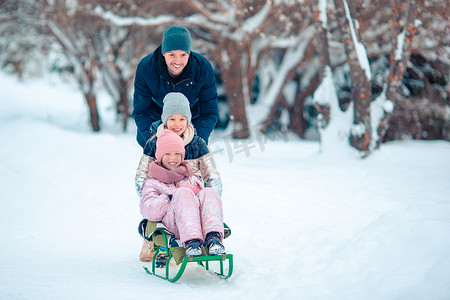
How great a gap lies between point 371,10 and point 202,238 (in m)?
10.0

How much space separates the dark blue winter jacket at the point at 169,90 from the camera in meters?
3.88

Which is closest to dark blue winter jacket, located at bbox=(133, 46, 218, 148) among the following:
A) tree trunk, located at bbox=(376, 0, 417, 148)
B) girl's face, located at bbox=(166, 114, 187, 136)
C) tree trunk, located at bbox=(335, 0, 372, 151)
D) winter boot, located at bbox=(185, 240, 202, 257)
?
girl's face, located at bbox=(166, 114, 187, 136)

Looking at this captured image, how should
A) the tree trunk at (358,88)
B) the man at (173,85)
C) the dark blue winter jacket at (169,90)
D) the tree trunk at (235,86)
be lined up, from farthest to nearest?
the tree trunk at (235,86) < the tree trunk at (358,88) < the dark blue winter jacket at (169,90) < the man at (173,85)

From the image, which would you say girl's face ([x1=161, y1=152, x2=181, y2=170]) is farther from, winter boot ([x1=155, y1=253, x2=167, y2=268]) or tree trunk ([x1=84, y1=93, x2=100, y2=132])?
tree trunk ([x1=84, y1=93, x2=100, y2=132])

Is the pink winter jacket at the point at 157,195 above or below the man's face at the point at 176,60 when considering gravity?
below

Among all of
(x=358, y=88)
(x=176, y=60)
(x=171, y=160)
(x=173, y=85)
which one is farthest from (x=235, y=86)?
(x=171, y=160)

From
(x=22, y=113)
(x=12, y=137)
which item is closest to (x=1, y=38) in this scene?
(x=22, y=113)

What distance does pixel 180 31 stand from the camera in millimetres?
3639

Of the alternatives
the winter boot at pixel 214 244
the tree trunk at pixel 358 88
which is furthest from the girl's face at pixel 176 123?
the tree trunk at pixel 358 88

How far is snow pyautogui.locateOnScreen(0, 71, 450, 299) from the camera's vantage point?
118 inches

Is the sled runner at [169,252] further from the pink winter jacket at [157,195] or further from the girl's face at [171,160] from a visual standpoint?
the girl's face at [171,160]

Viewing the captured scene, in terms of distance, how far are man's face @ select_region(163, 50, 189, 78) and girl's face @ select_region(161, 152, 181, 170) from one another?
783 millimetres

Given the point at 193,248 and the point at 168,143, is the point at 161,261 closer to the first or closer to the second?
the point at 193,248

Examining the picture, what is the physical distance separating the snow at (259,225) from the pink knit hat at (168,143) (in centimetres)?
93
